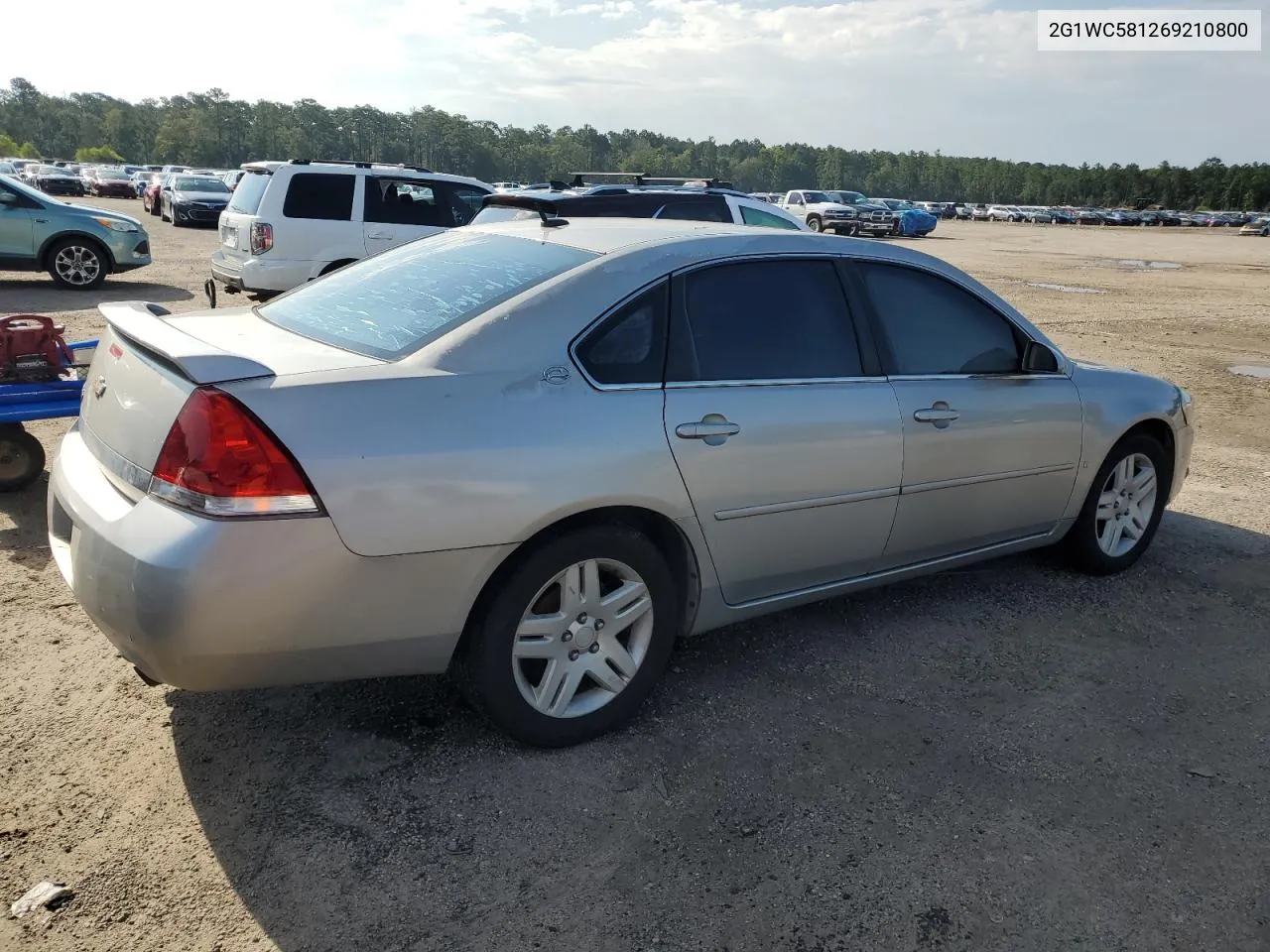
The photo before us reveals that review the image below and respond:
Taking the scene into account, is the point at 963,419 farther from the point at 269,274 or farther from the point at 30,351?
the point at 269,274

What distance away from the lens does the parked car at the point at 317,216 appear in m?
10.8

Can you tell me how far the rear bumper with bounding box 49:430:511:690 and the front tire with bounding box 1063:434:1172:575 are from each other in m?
3.18

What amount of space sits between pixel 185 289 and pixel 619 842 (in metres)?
14.1

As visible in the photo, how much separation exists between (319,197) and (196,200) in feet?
64.4

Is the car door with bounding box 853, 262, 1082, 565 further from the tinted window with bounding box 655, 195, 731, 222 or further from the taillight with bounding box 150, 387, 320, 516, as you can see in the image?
the tinted window with bounding box 655, 195, 731, 222

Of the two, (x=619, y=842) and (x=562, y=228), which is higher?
(x=562, y=228)

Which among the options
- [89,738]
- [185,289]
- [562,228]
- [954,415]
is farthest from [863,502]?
[185,289]

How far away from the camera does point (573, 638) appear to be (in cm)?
312

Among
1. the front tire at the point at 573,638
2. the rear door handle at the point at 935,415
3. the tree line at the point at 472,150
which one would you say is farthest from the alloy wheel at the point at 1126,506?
the tree line at the point at 472,150

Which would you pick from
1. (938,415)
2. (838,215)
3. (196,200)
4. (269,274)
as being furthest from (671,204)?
(838,215)

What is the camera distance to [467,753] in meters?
3.11

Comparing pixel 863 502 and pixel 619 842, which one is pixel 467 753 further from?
pixel 863 502

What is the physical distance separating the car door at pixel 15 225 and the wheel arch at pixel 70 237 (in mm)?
171

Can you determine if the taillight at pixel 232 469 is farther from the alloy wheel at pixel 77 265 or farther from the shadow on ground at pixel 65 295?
the alloy wheel at pixel 77 265
